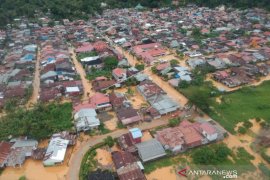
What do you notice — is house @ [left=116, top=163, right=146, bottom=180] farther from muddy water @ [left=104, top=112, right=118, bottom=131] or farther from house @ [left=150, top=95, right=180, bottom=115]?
house @ [left=150, top=95, right=180, bottom=115]

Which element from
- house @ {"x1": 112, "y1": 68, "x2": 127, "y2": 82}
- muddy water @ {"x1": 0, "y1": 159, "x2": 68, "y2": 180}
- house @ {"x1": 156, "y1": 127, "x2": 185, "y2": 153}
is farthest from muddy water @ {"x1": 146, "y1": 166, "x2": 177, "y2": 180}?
house @ {"x1": 112, "y1": 68, "x2": 127, "y2": 82}

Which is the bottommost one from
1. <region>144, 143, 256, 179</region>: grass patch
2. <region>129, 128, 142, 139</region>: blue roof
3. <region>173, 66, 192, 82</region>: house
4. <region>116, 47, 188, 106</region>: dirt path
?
<region>116, 47, 188, 106</region>: dirt path

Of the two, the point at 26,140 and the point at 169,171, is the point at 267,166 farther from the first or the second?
the point at 26,140

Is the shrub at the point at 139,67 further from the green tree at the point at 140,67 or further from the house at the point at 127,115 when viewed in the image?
the house at the point at 127,115

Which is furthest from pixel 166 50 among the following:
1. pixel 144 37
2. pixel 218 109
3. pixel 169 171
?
pixel 169 171

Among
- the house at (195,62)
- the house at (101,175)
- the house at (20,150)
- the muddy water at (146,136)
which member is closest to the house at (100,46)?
the house at (195,62)

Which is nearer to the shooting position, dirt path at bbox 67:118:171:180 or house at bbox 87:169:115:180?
house at bbox 87:169:115:180
